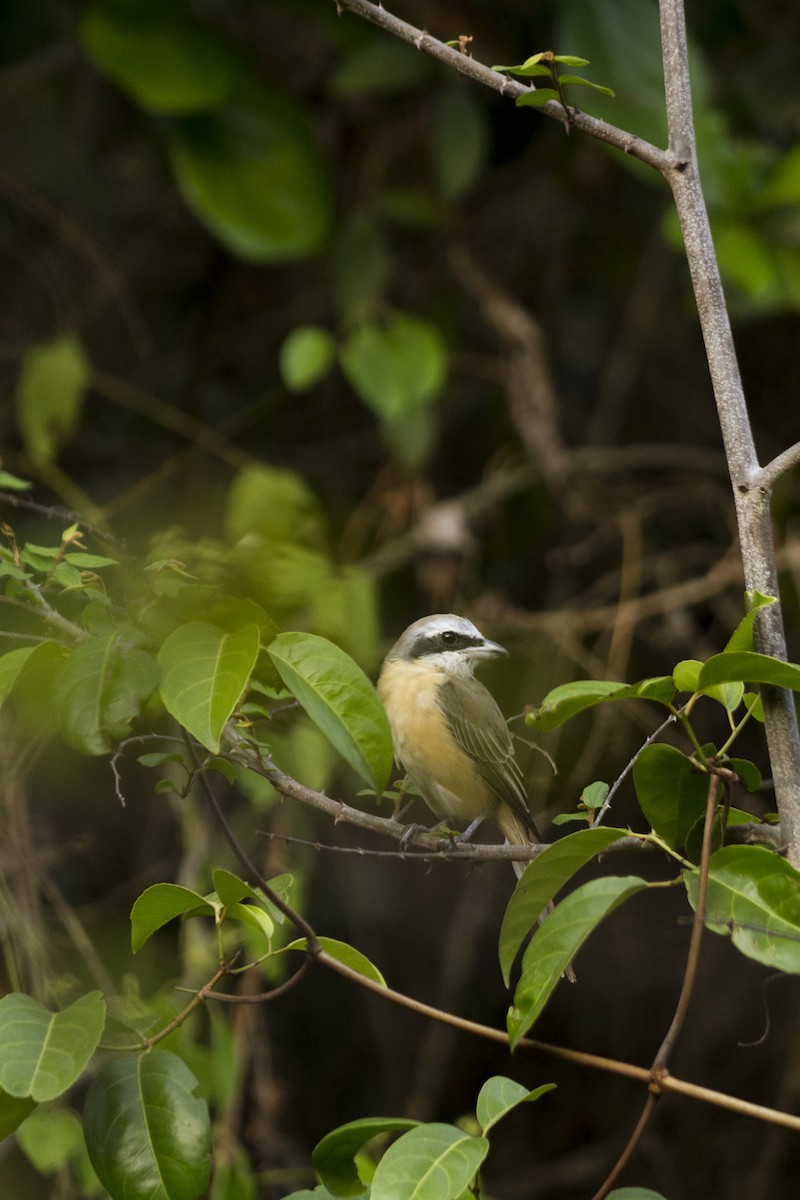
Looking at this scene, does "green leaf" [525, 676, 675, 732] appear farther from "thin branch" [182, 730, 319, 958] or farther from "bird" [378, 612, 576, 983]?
"bird" [378, 612, 576, 983]

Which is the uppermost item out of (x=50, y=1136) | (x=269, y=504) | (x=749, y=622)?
(x=749, y=622)

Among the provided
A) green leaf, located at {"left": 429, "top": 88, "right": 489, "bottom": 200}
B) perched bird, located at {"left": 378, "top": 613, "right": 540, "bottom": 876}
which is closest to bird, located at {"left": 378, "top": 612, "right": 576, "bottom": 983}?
perched bird, located at {"left": 378, "top": 613, "right": 540, "bottom": 876}

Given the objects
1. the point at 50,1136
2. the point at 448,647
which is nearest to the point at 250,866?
the point at 448,647

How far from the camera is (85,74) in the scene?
3803mm

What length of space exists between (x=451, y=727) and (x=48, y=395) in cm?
190

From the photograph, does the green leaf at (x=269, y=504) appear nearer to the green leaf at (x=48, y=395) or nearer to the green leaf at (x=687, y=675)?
the green leaf at (x=48, y=395)

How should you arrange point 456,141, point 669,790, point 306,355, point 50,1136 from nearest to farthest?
point 669,790 < point 50,1136 < point 306,355 < point 456,141

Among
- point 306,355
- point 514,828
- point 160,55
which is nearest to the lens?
point 514,828

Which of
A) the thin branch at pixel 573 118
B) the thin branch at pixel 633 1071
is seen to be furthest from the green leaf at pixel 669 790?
the thin branch at pixel 573 118

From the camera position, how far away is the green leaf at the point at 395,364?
3199 mm

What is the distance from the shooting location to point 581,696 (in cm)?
102

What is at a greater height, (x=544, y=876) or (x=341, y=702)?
(x=341, y=702)

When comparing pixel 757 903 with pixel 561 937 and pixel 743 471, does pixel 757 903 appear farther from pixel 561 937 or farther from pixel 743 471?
pixel 743 471

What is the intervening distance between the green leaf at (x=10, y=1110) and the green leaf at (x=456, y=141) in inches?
110
